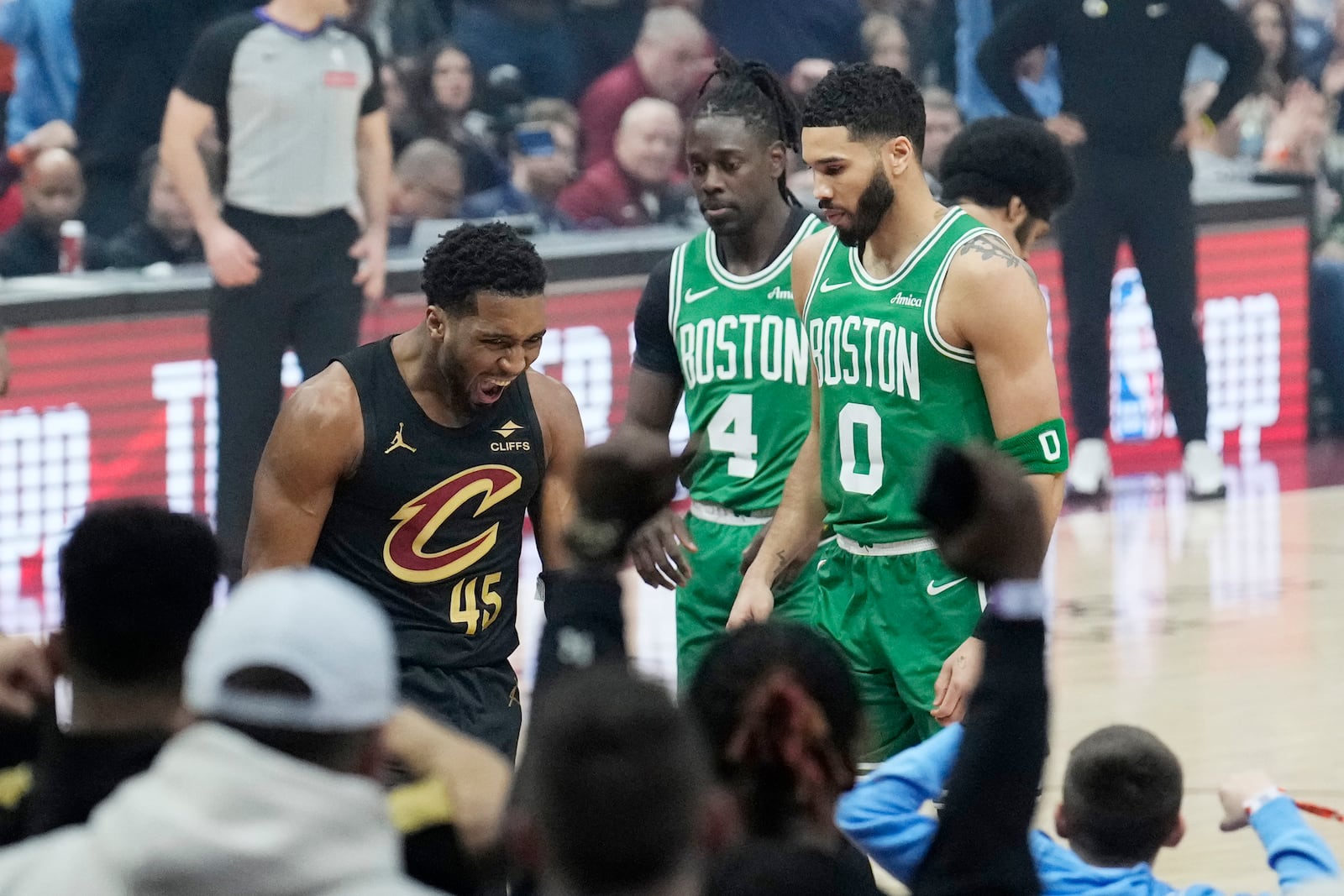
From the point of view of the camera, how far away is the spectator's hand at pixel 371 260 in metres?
9.78

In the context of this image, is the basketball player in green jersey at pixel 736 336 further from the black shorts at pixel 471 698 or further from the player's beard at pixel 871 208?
the black shorts at pixel 471 698

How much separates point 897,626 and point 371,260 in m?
5.37

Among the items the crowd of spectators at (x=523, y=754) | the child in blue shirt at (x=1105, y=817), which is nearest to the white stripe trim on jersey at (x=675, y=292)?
the child in blue shirt at (x=1105, y=817)

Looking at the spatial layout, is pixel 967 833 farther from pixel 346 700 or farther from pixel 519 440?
pixel 519 440

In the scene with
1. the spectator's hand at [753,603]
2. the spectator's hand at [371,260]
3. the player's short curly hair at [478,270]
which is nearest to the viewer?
the player's short curly hair at [478,270]

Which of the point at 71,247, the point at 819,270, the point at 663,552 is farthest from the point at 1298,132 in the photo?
the point at 663,552

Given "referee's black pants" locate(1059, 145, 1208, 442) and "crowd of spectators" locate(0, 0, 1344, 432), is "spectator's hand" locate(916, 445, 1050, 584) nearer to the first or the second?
"crowd of spectators" locate(0, 0, 1344, 432)

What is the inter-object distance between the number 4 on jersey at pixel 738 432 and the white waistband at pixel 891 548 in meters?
0.66

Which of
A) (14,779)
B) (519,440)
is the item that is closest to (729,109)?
(519,440)

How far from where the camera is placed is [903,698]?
4949 millimetres

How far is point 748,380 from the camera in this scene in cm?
566

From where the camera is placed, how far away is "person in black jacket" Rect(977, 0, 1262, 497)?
11641 millimetres

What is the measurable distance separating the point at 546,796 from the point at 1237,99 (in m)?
10.6

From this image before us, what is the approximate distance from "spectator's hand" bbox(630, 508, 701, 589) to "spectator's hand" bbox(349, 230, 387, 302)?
15.7 feet
